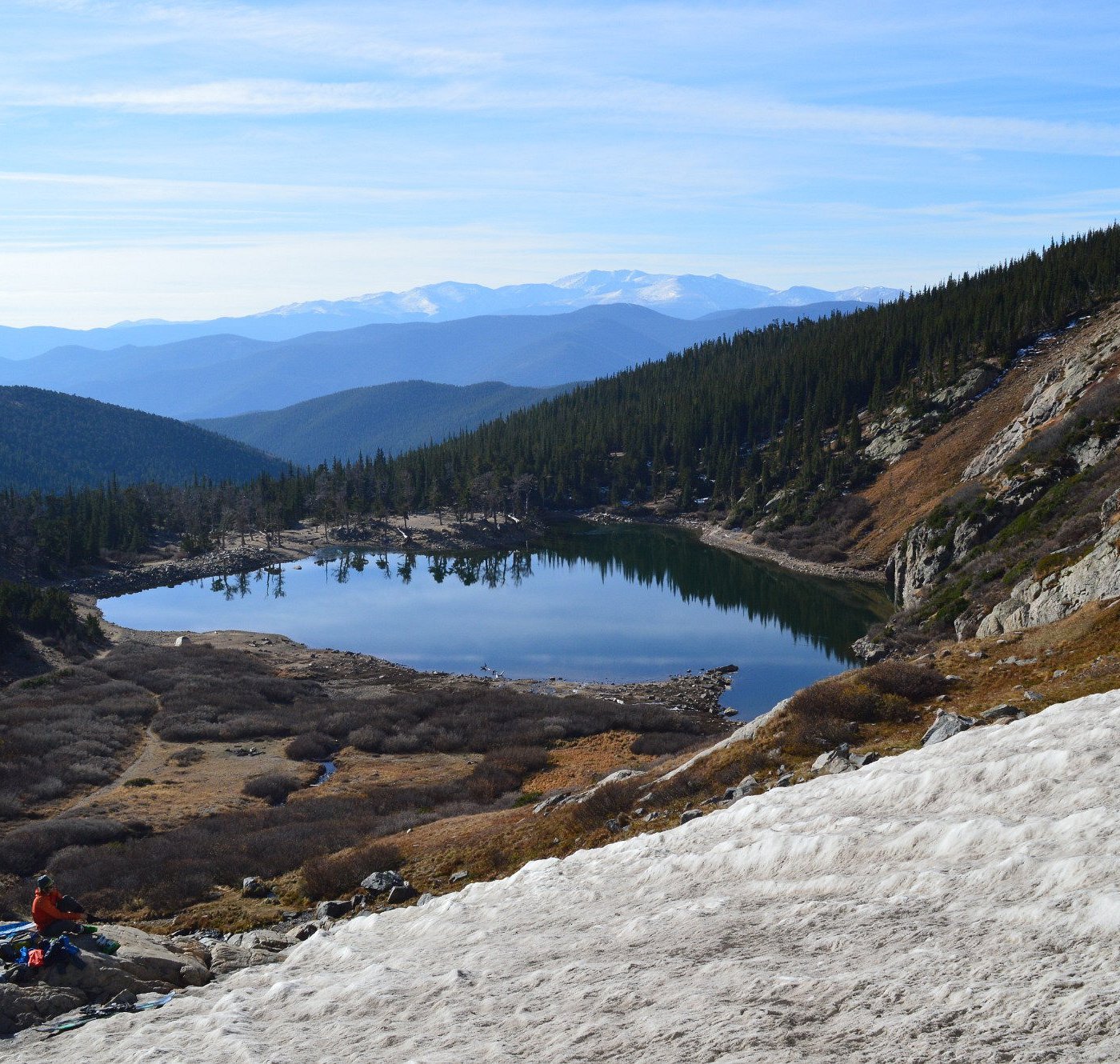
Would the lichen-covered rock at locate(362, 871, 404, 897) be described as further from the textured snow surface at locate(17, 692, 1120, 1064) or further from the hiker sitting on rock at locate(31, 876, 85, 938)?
the hiker sitting on rock at locate(31, 876, 85, 938)

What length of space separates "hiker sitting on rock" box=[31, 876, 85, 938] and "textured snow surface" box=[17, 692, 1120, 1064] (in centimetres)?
233

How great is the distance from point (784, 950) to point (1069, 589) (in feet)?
93.8

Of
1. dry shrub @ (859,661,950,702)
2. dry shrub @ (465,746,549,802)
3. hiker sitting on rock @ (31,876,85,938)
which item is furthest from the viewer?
dry shrub @ (465,746,549,802)

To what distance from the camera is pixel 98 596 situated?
320ft

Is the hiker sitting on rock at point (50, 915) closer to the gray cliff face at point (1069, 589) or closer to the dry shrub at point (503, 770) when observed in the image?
the dry shrub at point (503, 770)

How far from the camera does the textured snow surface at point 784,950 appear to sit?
8422 mm

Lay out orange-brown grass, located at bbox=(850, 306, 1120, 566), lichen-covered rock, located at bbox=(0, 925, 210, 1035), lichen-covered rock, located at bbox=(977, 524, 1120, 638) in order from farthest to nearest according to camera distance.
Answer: orange-brown grass, located at bbox=(850, 306, 1120, 566), lichen-covered rock, located at bbox=(977, 524, 1120, 638), lichen-covered rock, located at bbox=(0, 925, 210, 1035)

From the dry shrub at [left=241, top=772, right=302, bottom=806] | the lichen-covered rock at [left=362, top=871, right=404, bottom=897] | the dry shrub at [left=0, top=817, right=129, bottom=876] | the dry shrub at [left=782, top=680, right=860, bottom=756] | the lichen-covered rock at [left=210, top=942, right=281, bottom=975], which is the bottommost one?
the dry shrub at [left=241, top=772, right=302, bottom=806]

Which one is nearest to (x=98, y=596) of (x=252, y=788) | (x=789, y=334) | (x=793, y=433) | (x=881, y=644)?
(x=252, y=788)

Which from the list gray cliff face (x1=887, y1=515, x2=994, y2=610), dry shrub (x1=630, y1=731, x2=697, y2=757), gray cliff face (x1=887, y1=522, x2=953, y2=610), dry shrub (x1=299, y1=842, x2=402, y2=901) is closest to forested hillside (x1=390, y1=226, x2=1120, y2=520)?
gray cliff face (x1=887, y1=522, x2=953, y2=610)

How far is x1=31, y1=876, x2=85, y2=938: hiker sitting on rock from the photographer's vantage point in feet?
50.3

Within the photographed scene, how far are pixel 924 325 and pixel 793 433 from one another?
886 inches

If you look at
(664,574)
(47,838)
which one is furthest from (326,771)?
(664,574)

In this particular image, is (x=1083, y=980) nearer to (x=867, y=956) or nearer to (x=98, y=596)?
(x=867, y=956)
